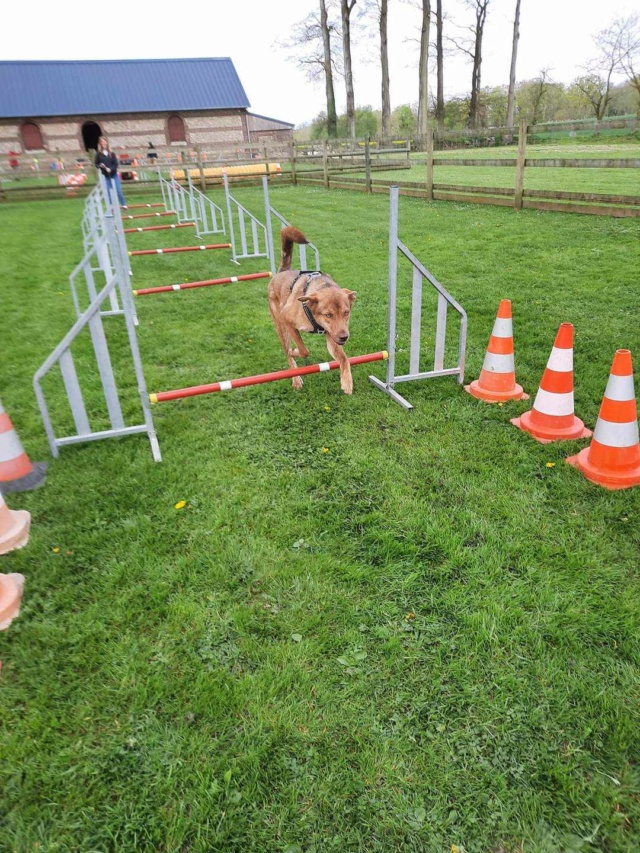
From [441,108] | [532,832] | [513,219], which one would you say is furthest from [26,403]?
[441,108]

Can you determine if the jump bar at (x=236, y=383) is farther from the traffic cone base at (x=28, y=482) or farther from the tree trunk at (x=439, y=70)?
the tree trunk at (x=439, y=70)

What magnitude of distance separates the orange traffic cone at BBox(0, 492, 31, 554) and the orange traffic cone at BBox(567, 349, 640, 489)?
3.26 metres

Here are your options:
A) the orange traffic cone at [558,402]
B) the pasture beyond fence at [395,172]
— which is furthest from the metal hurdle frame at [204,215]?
the orange traffic cone at [558,402]

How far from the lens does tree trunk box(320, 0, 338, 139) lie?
3641 cm

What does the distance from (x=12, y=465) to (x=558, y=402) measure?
362 centimetres

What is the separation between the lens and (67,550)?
9.46 feet

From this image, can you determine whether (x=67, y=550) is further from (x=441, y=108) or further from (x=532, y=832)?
(x=441, y=108)

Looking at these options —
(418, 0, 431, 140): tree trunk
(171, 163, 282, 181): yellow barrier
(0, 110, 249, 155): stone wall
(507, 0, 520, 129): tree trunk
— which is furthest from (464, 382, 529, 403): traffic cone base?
(507, 0, 520, 129): tree trunk

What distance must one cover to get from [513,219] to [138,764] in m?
12.0

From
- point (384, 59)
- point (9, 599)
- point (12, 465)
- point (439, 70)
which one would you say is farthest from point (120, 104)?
point (9, 599)

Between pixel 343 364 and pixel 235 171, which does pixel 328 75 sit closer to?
pixel 235 171

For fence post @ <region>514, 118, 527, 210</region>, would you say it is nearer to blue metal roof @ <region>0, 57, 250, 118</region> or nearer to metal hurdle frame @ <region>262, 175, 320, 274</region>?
metal hurdle frame @ <region>262, 175, 320, 274</region>

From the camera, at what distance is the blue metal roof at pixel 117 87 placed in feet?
121

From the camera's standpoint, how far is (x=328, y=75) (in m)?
37.0
